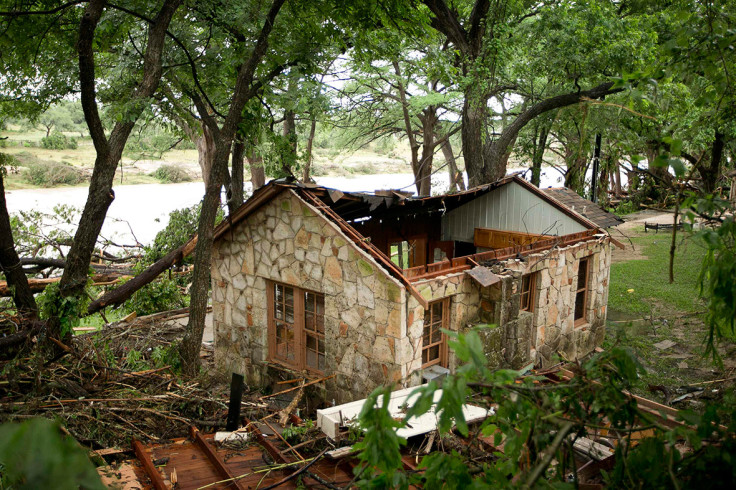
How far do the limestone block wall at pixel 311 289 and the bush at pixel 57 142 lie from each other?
24.9m

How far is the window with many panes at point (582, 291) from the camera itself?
12539mm

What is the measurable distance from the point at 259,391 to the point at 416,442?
422 cm

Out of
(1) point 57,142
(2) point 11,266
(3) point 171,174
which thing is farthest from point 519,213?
(3) point 171,174

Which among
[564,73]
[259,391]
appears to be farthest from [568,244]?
[259,391]

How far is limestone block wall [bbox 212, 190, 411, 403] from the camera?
27.9ft

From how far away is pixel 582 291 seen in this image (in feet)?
41.6

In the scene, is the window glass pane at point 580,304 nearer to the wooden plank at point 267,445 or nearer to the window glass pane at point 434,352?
the window glass pane at point 434,352

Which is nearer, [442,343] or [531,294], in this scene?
[442,343]

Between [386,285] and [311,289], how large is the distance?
1711 mm

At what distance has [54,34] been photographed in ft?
31.8

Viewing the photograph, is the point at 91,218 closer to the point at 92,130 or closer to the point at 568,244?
the point at 92,130

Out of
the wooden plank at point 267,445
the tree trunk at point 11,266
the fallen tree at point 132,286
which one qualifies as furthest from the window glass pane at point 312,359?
the tree trunk at point 11,266

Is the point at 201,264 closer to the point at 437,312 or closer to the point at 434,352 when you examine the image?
the point at 437,312

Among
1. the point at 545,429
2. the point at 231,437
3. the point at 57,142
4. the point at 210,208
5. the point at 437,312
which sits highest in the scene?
the point at 57,142
